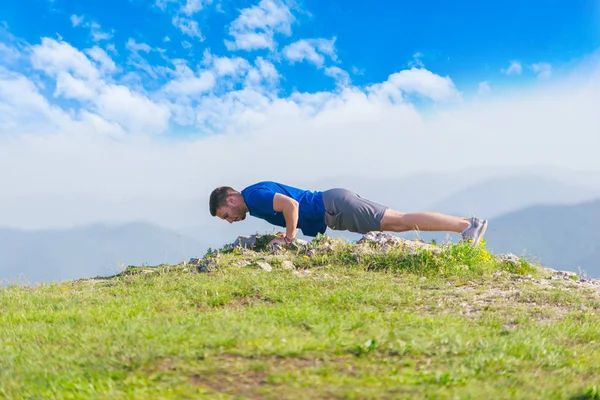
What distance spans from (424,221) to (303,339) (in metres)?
6.92

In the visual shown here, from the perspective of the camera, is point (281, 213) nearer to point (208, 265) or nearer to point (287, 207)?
point (287, 207)

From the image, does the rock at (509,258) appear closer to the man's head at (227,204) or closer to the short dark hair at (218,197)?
the man's head at (227,204)

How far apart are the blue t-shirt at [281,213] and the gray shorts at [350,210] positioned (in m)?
0.17

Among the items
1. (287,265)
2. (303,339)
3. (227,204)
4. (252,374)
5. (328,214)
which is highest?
(227,204)

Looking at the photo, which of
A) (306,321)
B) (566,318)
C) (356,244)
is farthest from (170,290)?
(566,318)

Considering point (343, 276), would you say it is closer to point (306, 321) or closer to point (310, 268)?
point (310, 268)

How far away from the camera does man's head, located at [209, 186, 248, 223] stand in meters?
11.5

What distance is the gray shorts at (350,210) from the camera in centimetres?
1175

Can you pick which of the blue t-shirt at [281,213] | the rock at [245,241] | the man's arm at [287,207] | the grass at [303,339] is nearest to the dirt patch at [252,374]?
the grass at [303,339]

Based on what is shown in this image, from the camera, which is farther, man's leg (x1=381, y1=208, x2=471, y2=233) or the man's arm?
man's leg (x1=381, y1=208, x2=471, y2=233)

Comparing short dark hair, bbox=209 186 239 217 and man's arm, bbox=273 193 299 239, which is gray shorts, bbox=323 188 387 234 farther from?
short dark hair, bbox=209 186 239 217

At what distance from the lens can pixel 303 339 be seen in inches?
207

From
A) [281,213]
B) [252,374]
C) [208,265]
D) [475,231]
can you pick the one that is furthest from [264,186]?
[252,374]

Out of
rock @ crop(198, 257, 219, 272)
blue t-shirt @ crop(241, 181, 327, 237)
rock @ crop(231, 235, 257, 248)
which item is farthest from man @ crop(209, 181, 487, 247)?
rock @ crop(231, 235, 257, 248)
